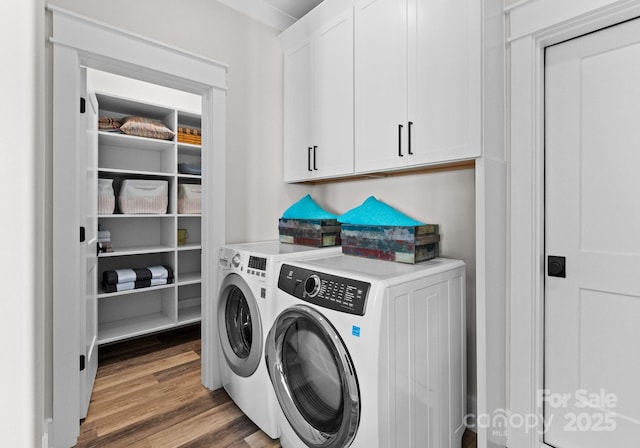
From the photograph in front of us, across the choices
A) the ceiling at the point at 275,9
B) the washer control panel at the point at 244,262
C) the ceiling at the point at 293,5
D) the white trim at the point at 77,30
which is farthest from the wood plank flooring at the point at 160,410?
the ceiling at the point at 293,5

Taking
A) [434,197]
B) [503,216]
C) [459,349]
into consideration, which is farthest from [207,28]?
[459,349]

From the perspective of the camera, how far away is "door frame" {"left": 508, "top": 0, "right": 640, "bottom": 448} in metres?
1.47

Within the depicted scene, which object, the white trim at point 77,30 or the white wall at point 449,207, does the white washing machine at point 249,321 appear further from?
the white trim at point 77,30

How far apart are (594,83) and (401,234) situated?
3.49 feet

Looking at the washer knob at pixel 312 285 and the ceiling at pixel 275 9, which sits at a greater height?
the ceiling at pixel 275 9

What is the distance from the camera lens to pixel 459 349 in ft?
4.99

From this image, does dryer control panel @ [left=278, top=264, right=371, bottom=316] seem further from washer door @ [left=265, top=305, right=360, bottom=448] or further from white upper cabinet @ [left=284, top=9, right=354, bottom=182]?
white upper cabinet @ [left=284, top=9, right=354, bottom=182]

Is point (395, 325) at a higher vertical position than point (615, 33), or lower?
lower

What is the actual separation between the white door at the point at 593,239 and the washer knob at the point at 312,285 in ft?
3.71

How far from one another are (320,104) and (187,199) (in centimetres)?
169

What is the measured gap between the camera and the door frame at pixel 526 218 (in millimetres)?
1471

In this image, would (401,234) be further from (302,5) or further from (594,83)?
(302,5)

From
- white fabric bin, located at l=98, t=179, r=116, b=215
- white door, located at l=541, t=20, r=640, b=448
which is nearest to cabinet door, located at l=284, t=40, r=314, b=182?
white door, located at l=541, t=20, r=640, b=448

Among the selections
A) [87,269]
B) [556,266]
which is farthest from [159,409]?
[556,266]
